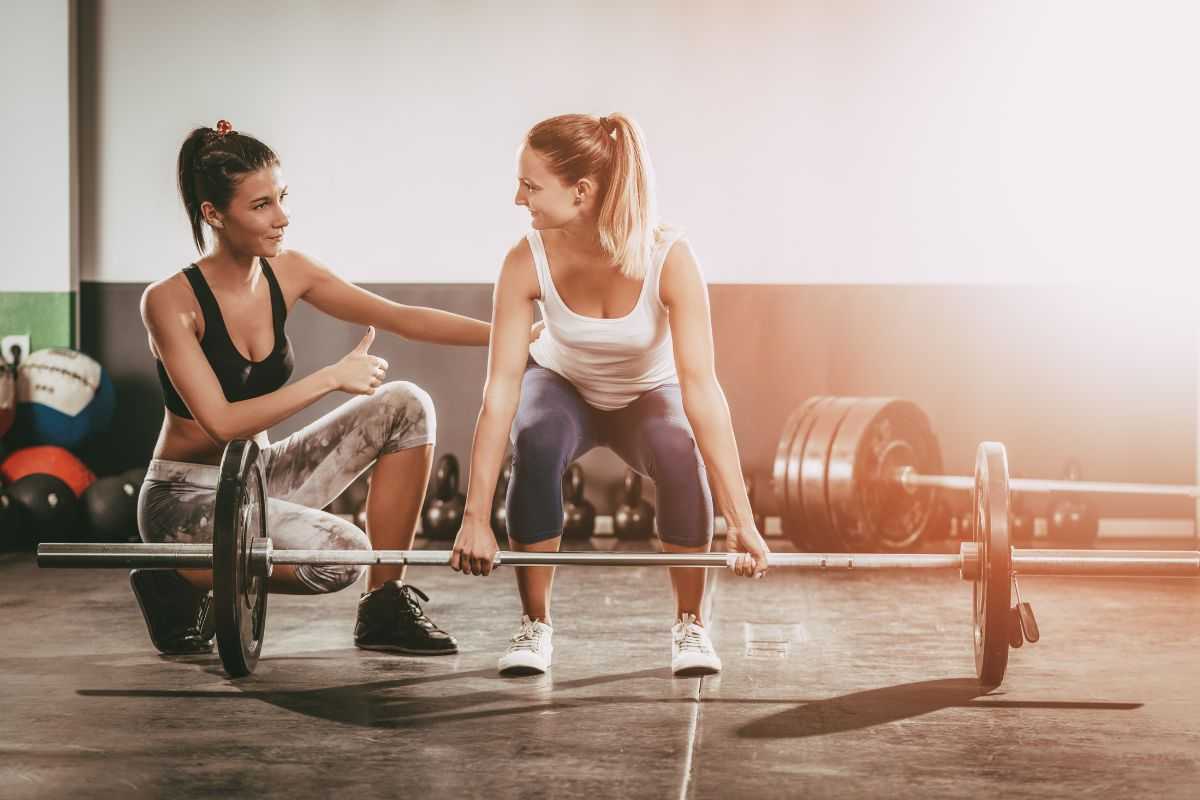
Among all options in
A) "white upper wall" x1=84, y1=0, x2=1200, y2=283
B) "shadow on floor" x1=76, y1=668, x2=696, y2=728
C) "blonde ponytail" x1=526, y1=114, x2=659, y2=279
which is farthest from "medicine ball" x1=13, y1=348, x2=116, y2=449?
"blonde ponytail" x1=526, y1=114, x2=659, y2=279

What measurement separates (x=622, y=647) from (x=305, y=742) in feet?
3.02

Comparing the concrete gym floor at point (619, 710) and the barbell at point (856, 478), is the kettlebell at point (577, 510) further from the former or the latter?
the concrete gym floor at point (619, 710)

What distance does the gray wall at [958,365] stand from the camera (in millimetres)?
4855

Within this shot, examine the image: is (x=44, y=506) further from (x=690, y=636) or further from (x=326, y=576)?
(x=690, y=636)

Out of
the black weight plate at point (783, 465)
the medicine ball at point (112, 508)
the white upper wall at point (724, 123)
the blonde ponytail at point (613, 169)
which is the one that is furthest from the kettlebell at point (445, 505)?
the blonde ponytail at point (613, 169)

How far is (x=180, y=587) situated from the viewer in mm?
2650

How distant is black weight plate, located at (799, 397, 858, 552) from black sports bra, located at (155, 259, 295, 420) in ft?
6.25

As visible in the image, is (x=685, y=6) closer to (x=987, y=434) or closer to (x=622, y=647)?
(x=987, y=434)

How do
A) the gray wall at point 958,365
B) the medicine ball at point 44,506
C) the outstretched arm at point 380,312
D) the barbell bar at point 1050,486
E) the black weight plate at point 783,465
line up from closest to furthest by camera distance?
the outstretched arm at point 380,312
the barbell bar at point 1050,486
the black weight plate at point 783,465
the medicine ball at point 44,506
the gray wall at point 958,365

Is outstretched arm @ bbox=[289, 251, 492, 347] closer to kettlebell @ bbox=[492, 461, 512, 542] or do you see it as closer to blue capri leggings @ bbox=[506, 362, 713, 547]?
blue capri leggings @ bbox=[506, 362, 713, 547]

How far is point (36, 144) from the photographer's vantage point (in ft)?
16.4

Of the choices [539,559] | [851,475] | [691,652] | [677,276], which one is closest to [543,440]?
[539,559]

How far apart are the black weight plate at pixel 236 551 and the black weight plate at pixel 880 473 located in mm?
2088

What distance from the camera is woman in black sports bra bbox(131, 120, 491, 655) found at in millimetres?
2453
